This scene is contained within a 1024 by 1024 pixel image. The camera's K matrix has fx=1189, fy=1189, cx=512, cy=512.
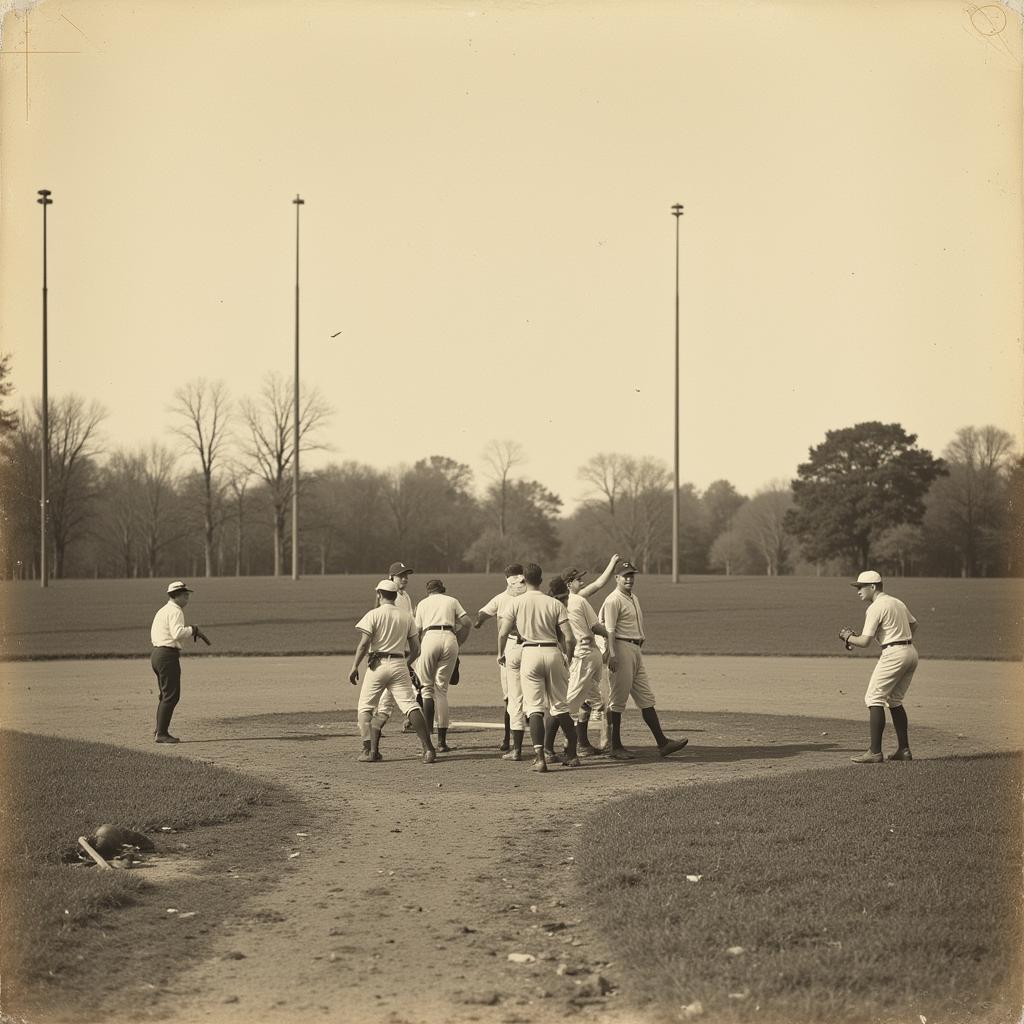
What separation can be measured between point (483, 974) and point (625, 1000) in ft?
2.65

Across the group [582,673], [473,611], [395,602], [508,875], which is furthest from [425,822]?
[473,611]

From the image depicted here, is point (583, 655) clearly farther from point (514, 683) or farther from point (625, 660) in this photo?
point (514, 683)

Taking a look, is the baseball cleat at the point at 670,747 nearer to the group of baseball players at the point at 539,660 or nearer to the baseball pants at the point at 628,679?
the group of baseball players at the point at 539,660

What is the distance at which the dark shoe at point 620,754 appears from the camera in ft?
44.5

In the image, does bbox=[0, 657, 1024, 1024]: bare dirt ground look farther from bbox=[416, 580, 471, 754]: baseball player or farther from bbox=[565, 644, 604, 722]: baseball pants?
bbox=[565, 644, 604, 722]: baseball pants

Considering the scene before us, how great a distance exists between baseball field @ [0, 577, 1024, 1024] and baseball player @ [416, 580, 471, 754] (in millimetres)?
563

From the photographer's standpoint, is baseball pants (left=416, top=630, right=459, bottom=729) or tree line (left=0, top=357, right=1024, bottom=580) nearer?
baseball pants (left=416, top=630, right=459, bottom=729)

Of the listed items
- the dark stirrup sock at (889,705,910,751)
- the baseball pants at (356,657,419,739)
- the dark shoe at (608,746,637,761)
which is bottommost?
the dark shoe at (608,746,637,761)

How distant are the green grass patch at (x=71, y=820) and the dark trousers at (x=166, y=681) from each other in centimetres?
81

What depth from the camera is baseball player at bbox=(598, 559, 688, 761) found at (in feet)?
44.2

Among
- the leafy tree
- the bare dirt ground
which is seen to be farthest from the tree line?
the bare dirt ground

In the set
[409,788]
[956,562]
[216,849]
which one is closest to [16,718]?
[409,788]

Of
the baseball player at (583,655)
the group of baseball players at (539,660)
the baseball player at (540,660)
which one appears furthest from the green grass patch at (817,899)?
the baseball player at (583,655)

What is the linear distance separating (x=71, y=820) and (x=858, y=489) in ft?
251
